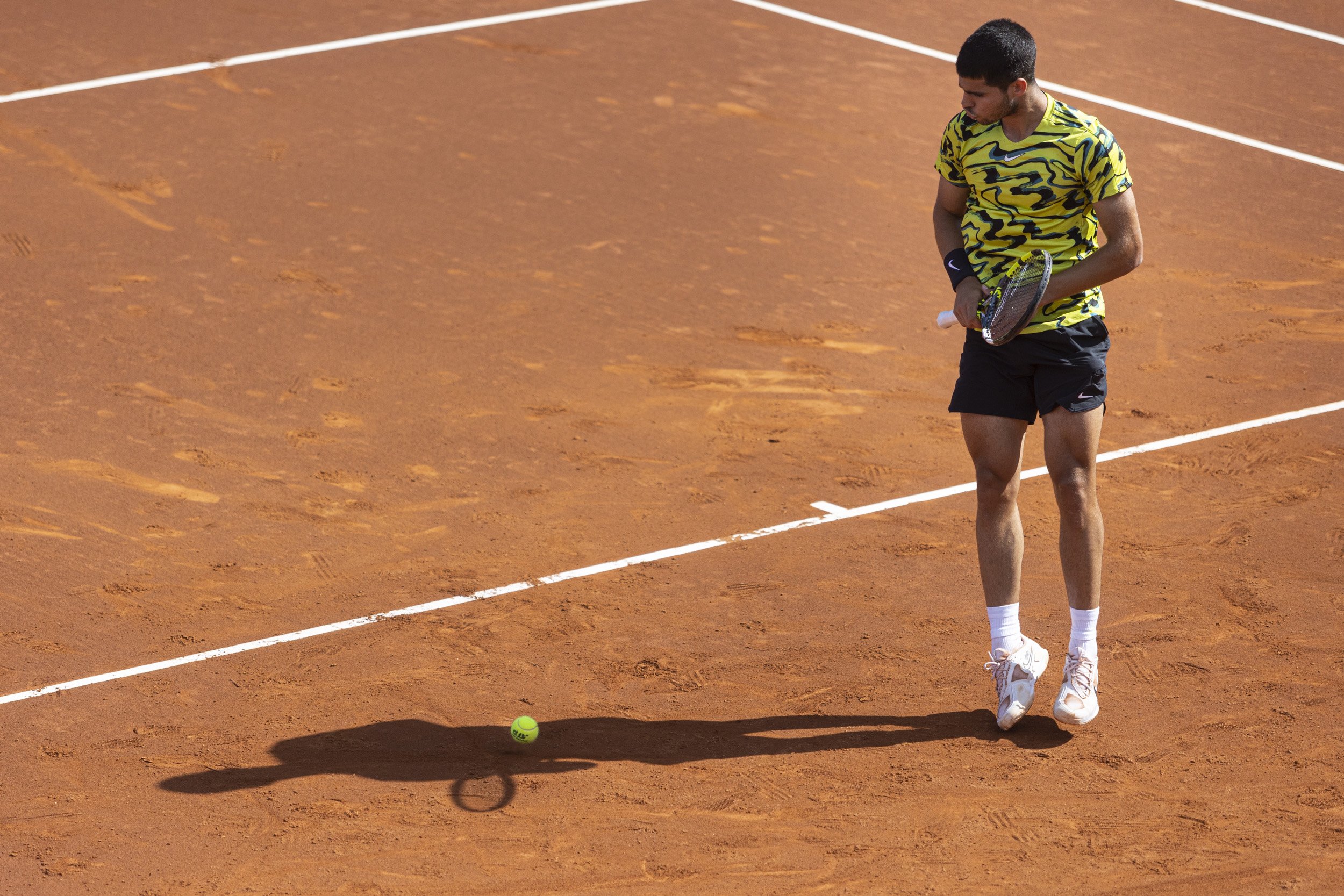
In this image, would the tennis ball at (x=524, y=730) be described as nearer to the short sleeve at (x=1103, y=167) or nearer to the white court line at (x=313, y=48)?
the short sleeve at (x=1103, y=167)

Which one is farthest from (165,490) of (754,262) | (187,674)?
(754,262)

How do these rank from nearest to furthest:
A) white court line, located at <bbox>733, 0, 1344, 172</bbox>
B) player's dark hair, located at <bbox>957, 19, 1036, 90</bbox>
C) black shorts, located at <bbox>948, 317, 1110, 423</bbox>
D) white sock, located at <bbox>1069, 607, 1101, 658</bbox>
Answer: player's dark hair, located at <bbox>957, 19, 1036, 90</bbox> → black shorts, located at <bbox>948, 317, 1110, 423</bbox> → white sock, located at <bbox>1069, 607, 1101, 658</bbox> → white court line, located at <bbox>733, 0, 1344, 172</bbox>

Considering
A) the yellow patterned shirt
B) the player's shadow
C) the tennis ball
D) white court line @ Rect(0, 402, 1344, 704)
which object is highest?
the yellow patterned shirt

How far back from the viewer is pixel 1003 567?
573 centimetres

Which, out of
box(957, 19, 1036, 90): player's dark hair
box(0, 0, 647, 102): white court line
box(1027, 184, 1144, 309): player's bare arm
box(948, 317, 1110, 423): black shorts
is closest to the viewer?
box(957, 19, 1036, 90): player's dark hair

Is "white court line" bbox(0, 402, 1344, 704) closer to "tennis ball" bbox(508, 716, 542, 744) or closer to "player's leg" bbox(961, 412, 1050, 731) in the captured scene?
"tennis ball" bbox(508, 716, 542, 744)

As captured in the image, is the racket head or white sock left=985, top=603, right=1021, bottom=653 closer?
the racket head

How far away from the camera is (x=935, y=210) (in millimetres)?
5859

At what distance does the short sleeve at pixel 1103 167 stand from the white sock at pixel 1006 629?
154 centimetres

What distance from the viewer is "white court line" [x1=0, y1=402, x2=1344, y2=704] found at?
20.7 ft

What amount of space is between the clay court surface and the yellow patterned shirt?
171cm

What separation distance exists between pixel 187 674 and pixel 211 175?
644 cm

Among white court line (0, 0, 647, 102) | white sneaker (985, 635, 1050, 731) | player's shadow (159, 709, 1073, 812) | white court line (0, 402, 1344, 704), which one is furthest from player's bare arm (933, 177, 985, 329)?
white court line (0, 0, 647, 102)

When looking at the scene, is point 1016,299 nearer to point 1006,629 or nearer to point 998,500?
point 998,500
